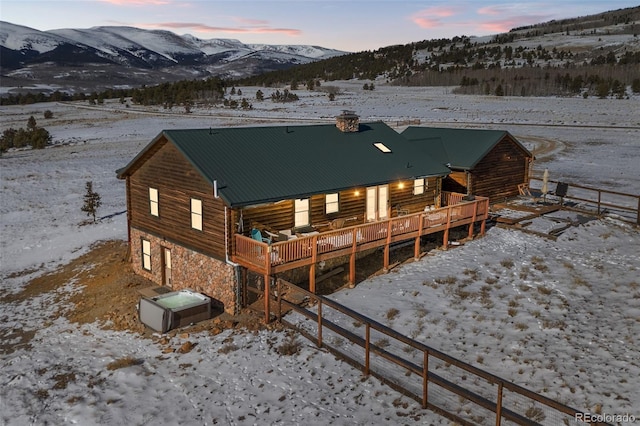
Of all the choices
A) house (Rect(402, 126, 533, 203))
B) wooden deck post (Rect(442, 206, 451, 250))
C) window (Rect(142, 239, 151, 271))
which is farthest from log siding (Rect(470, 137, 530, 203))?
window (Rect(142, 239, 151, 271))

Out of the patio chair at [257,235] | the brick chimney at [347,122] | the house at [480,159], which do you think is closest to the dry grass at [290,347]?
the patio chair at [257,235]

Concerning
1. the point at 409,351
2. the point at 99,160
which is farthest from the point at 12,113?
the point at 409,351

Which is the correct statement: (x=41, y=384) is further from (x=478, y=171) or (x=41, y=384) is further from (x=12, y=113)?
(x=12, y=113)

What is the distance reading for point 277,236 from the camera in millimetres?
20188

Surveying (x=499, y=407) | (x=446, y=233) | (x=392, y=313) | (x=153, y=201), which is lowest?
(x=392, y=313)

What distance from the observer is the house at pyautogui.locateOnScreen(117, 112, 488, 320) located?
64.5ft

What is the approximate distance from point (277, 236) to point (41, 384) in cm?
905

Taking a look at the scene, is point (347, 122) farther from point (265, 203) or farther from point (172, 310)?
point (172, 310)

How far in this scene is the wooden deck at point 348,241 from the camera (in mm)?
18719

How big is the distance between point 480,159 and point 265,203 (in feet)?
50.7

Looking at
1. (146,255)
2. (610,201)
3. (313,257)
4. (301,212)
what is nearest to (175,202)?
(146,255)

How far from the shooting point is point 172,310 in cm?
1856

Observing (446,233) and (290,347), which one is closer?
(290,347)

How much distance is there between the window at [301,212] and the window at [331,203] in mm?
1074
